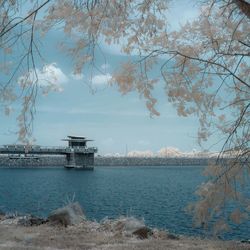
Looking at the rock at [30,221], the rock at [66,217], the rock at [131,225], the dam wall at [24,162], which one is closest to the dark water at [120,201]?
the rock at [131,225]

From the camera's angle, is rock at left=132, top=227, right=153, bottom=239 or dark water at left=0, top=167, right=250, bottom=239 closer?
rock at left=132, top=227, right=153, bottom=239

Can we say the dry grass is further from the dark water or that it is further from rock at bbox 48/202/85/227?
the dark water

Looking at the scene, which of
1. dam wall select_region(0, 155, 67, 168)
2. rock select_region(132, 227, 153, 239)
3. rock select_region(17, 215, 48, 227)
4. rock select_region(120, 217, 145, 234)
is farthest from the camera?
dam wall select_region(0, 155, 67, 168)

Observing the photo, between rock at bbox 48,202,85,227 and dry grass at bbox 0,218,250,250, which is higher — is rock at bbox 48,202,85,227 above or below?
above

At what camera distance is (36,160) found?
566ft

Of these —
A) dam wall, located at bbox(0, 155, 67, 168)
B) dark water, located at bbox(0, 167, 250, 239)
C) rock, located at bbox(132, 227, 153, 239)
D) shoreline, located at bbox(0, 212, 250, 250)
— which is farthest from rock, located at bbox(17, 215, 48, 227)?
dam wall, located at bbox(0, 155, 67, 168)

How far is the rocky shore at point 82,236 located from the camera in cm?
967

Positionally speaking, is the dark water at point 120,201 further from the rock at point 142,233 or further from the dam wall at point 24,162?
the dam wall at point 24,162

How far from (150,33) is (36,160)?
168m

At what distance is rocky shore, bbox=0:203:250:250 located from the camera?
31.7 feet


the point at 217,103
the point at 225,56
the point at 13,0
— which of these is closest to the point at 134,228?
the point at 217,103

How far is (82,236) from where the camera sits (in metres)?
10.7

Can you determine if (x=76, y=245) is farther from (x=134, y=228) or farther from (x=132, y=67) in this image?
(x=132, y=67)

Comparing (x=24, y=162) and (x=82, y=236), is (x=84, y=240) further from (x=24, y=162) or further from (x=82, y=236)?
(x=24, y=162)
